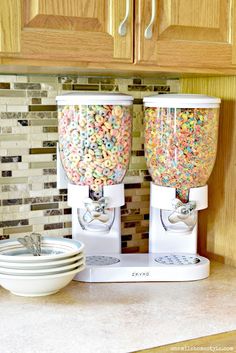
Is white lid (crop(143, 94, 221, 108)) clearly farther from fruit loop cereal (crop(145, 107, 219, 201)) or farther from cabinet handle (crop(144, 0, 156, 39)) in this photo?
cabinet handle (crop(144, 0, 156, 39))

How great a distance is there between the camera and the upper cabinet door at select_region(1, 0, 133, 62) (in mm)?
1459

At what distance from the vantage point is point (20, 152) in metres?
1.90

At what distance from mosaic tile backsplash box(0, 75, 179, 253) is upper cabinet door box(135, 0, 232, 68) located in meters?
0.39

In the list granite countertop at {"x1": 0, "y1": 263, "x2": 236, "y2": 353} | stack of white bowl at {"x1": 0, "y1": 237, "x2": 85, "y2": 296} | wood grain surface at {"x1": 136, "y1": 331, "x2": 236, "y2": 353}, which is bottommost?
wood grain surface at {"x1": 136, "y1": 331, "x2": 236, "y2": 353}

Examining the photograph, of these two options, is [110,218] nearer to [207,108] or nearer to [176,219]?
[176,219]

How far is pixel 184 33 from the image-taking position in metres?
1.67

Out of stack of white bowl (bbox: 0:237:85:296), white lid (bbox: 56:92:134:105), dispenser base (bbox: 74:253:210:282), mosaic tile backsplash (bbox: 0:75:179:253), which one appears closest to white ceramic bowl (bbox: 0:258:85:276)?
stack of white bowl (bbox: 0:237:85:296)

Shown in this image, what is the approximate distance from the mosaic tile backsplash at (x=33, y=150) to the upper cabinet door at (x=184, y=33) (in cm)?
39

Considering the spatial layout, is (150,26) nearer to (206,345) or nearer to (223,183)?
(223,183)

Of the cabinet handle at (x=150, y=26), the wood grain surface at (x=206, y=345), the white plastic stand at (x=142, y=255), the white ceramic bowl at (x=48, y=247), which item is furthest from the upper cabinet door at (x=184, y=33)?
the wood grain surface at (x=206, y=345)

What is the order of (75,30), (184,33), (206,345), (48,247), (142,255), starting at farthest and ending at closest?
(142,255), (48,247), (184,33), (75,30), (206,345)

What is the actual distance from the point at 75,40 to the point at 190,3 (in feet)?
1.14

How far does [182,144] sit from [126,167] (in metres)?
0.17

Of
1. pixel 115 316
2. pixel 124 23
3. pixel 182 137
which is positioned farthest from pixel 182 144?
pixel 115 316
